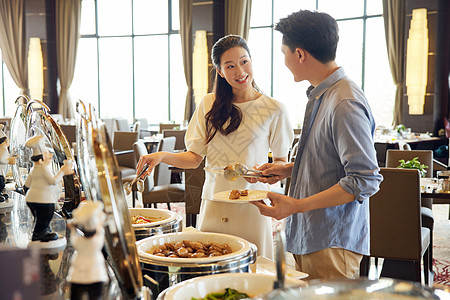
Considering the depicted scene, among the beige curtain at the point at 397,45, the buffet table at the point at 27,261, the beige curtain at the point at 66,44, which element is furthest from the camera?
the beige curtain at the point at 66,44

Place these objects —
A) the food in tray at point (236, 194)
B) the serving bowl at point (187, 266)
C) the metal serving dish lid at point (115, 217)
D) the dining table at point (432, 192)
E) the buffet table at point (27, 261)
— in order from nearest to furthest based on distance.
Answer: the buffet table at point (27, 261), the metal serving dish lid at point (115, 217), the serving bowl at point (187, 266), the food in tray at point (236, 194), the dining table at point (432, 192)

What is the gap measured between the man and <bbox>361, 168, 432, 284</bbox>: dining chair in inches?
59.8

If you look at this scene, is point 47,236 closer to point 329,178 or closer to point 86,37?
point 329,178

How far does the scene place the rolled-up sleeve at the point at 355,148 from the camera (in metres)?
1.37

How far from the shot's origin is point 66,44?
11.1 meters

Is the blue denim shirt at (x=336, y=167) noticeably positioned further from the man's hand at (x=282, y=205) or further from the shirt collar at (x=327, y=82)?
the man's hand at (x=282, y=205)

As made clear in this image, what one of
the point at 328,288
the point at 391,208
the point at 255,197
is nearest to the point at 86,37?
the point at 391,208

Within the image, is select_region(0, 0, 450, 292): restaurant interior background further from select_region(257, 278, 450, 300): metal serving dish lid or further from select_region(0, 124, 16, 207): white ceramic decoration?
select_region(257, 278, 450, 300): metal serving dish lid

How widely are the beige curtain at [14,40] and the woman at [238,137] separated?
10.3 metres

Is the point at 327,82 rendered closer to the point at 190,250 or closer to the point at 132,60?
the point at 190,250

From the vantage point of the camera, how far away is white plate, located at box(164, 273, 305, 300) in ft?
3.06

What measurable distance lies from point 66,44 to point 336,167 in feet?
34.7

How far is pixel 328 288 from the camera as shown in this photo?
0.68 meters

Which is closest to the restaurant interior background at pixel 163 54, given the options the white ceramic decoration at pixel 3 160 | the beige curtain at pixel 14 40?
the beige curtain at pixel 14 40
